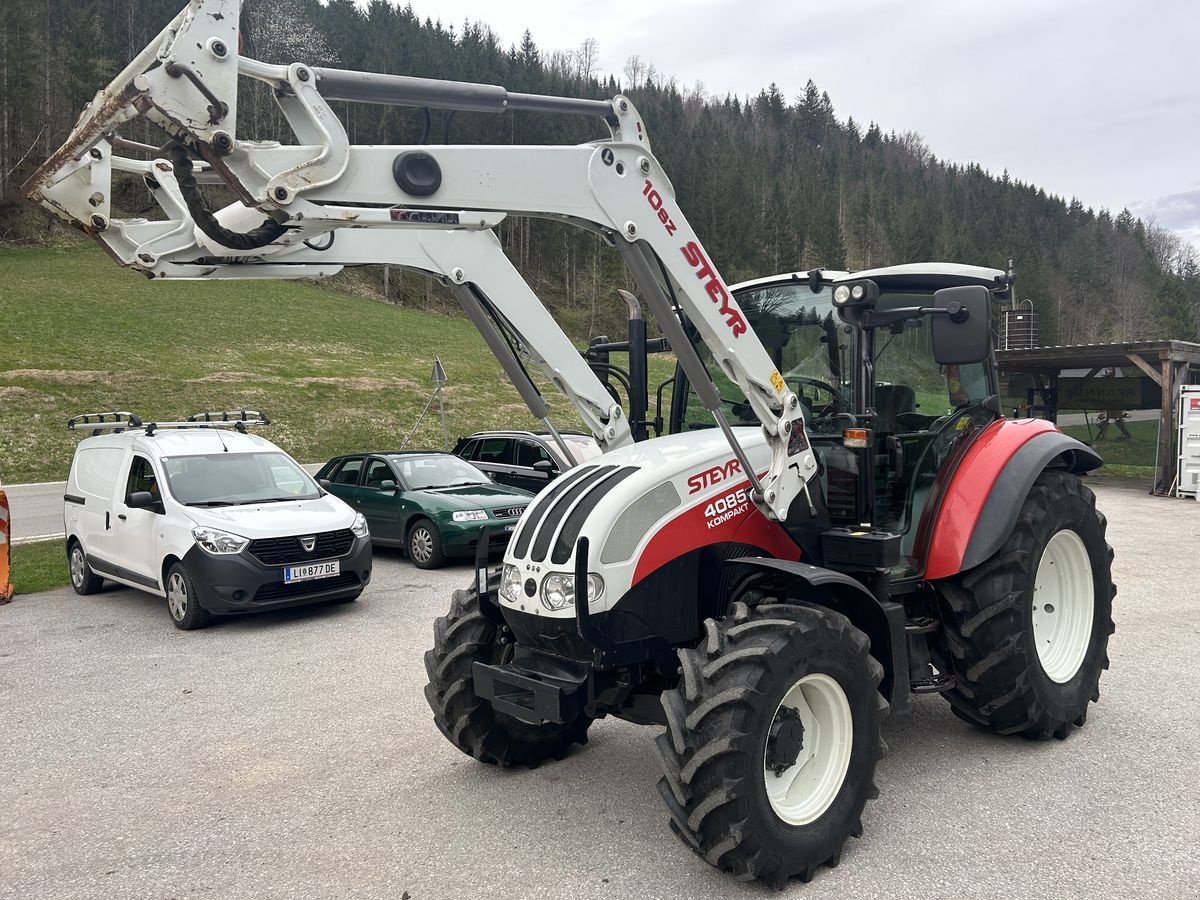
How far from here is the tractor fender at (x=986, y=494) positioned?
4531mm

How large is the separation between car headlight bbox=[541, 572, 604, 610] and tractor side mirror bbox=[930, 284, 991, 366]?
1.89m

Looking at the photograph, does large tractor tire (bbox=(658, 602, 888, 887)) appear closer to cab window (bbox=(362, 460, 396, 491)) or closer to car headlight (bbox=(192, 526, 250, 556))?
car headlight (bbox=(192, 526, 250, 556))

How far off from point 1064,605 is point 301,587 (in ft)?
20.7

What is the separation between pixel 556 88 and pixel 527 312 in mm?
70804

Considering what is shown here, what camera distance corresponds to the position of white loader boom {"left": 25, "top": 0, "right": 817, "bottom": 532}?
2.88 metres

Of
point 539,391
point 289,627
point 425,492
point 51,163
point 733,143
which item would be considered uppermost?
point 733,143

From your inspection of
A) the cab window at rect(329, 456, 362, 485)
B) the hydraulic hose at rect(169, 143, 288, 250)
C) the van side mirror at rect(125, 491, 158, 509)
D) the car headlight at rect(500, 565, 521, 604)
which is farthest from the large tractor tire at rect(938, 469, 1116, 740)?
the cab window at rect(329, 456, 362, 485)

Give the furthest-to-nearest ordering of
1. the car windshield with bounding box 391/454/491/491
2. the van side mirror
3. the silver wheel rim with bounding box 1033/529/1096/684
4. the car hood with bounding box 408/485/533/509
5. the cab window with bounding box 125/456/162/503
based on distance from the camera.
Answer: the car windshield with bounding box 391/454/491/491
the car hood with bounding box 408/485/533/509
the cab window with bounding box 125/456/162/503
the van side mirror
the silver wheel rim with bounding box 1033/529/1096/684

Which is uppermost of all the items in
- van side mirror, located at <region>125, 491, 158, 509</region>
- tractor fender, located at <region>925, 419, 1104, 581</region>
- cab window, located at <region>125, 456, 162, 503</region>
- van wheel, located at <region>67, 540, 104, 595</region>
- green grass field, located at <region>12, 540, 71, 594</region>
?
tractor fender, located at <region>925, 419, 1104, 581</region>

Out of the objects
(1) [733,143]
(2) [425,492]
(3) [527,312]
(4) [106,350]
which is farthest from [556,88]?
(3) [527,312]

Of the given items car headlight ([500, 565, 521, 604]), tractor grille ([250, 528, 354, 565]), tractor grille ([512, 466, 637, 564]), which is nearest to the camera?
tractor grille ([512, 466, 637, 564])

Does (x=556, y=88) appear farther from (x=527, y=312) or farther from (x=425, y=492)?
(x=527, y=312)

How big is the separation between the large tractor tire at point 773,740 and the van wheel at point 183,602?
605cm

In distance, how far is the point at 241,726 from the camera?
556 centimetres
